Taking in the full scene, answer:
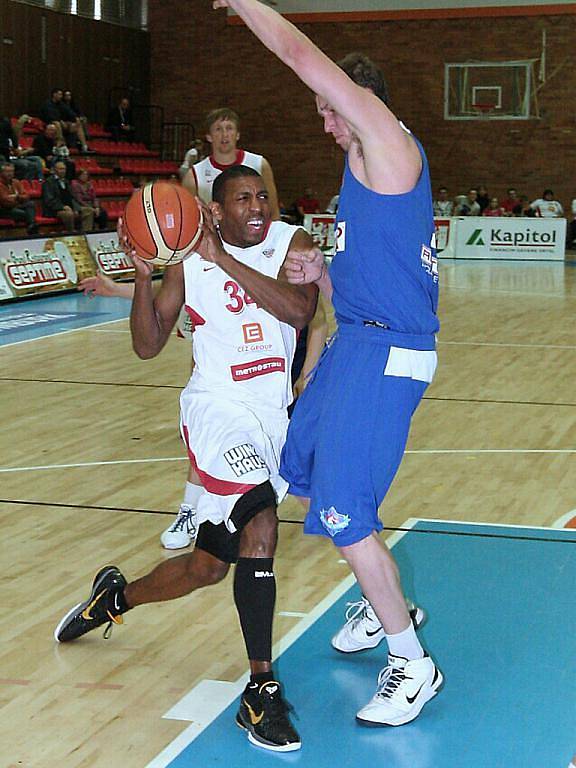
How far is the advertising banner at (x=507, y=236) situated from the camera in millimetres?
23547

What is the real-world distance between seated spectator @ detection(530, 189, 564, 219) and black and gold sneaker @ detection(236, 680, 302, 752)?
22321 mm

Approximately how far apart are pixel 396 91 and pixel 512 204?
4243mm

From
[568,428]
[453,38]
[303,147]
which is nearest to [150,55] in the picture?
[303,147]

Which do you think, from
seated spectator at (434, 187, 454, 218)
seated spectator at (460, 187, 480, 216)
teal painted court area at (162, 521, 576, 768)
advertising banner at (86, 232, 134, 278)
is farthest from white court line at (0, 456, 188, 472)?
seated spectator at (460, 187, 480, 216)

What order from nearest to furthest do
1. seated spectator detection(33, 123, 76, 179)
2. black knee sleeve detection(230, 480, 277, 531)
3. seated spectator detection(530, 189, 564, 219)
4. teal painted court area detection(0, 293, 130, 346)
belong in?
black knee sleeve detection(230, 480, 277, 531) → teal painted court area detection(0, 293, 130, 346) → seated spectator detection(33, 123, 76, 179) → seated spectator detection(530, 189, 564, 219)

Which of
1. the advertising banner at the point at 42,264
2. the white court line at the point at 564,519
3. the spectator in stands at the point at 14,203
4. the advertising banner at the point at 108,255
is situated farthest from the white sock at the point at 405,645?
the spectator in stands at the point at 14,203

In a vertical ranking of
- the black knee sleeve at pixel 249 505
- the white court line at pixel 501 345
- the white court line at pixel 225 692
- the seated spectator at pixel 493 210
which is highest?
the seated spectator at pixel 493 210

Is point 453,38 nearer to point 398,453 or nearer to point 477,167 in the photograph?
point 477,167

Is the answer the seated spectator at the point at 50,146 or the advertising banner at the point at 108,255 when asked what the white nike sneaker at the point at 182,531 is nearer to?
the advertising banner at the point at 108,255

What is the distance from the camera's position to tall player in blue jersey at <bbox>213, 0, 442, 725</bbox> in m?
3.33

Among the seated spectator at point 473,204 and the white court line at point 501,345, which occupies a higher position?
the seated spectator at point 473,204

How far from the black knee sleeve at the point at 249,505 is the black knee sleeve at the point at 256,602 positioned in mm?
113

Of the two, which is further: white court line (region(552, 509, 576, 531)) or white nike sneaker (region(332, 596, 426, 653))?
white court line (region(552, 509, 576, 531))

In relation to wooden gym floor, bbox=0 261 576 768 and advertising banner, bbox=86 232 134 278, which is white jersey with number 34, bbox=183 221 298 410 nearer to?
wooden gym floor, bbox=0 261 576 768
